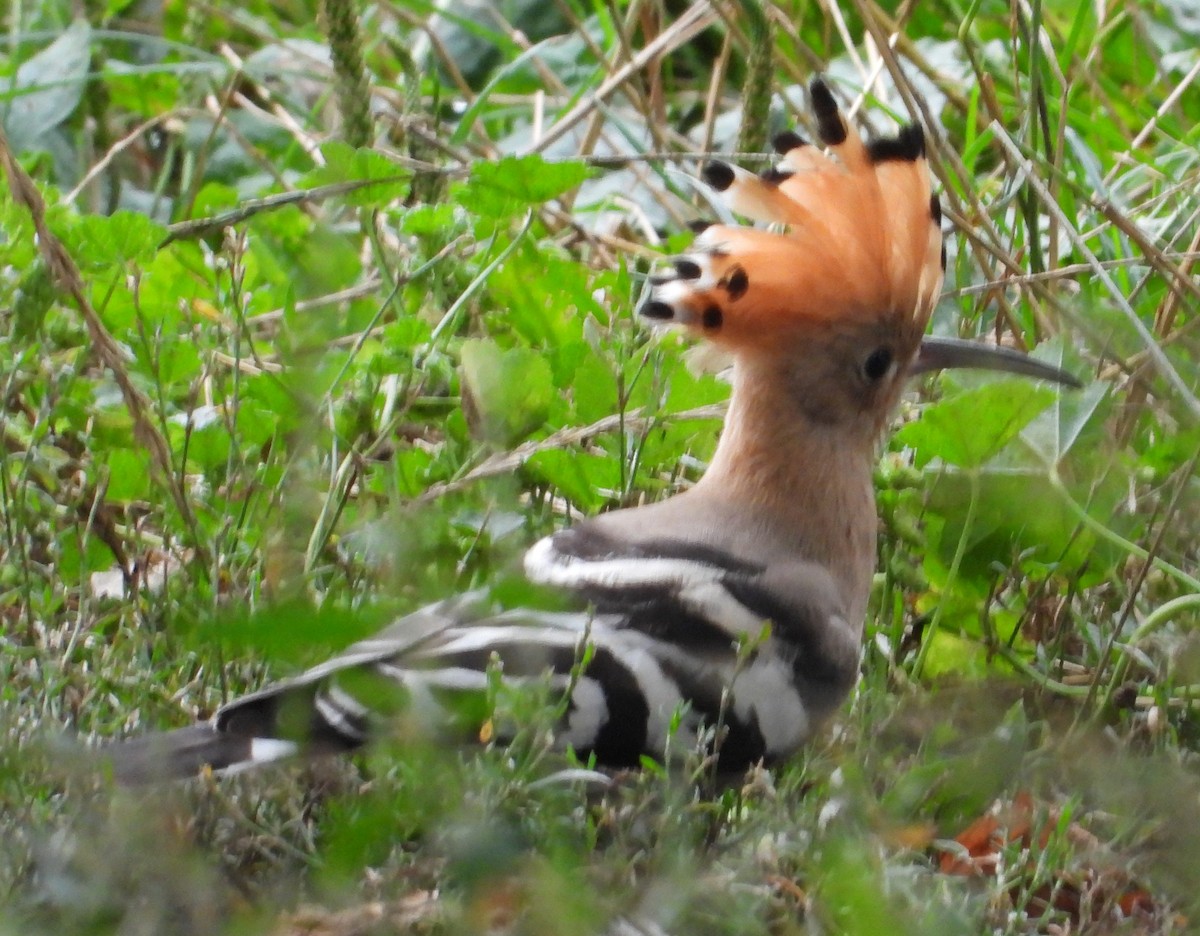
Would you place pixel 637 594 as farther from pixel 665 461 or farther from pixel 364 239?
pixel 364 239

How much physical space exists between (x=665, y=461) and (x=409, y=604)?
3.34 ft

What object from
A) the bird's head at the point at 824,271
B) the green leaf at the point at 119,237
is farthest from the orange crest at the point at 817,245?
the green leaf at the point at 119,237

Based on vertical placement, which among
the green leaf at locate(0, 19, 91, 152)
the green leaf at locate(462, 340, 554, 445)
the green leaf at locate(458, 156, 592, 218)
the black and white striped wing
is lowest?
the black and white striped wing

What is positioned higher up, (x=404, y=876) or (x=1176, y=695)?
(x=404, y=876)

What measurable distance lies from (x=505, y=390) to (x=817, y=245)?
328mm

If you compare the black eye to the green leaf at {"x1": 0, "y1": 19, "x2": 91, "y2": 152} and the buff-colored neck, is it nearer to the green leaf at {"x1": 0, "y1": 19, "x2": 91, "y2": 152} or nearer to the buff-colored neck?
the buff-colored neck

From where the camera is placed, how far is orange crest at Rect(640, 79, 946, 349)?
1.55 meters

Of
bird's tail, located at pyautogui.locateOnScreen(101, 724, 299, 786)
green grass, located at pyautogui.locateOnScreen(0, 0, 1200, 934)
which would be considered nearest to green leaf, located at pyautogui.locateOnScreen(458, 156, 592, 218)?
green grass, located at pyautogui.locateOnScreen(0, 0, 1200, 934)

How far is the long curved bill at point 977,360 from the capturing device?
1.61 meters

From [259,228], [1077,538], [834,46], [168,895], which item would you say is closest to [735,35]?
[259,228]

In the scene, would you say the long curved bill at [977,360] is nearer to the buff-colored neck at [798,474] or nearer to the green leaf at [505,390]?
the buff-colored neck at [798,474]

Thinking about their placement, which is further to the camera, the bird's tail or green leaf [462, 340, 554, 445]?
green leaf [462, 340, 554, 445]

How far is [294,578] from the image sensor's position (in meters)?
0.82

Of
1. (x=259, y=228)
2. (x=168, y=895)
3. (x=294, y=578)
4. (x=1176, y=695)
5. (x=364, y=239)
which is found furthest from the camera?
(x=364, y=239)
